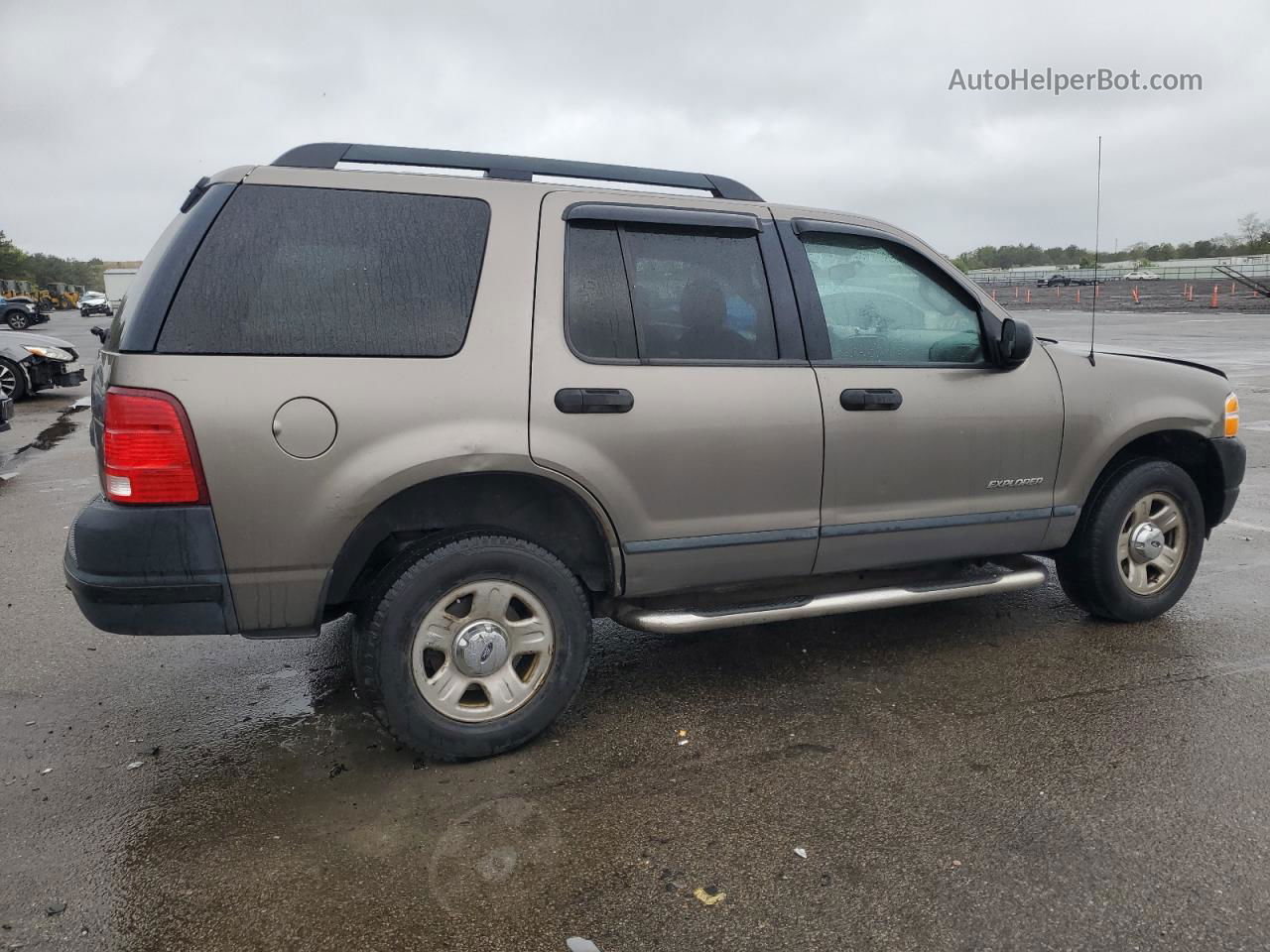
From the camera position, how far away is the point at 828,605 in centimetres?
373

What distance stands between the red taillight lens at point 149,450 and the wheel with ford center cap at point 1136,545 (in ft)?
12.1

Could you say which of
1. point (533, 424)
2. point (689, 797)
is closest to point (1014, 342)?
point (533, 424)

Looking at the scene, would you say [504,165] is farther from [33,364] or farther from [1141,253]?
[1141,253]

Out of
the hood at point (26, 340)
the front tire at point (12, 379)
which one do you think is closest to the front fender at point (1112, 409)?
the front tire at point (12, 379)

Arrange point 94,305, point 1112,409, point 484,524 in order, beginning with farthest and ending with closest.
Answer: point 94,305 < point 1112,409 < point 484,524

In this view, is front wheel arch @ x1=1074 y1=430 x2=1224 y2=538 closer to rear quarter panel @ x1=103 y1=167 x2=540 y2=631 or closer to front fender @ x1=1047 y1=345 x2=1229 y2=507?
front fender @ x1=1047 y1=345 x2=1229 y2=507

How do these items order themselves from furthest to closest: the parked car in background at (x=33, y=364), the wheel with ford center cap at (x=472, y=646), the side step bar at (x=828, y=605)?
the parked car in background at (x=33, y=364), the side step bar at (x=828, y=605), the wheel with ford center cap at (x=472, y=646)

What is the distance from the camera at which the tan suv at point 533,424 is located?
2.93 m

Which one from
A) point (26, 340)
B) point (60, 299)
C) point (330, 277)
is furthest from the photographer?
point (60, 299)

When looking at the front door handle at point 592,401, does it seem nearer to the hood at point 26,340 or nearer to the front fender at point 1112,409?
the front fender at point 1112,409

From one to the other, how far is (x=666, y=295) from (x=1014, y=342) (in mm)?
1470

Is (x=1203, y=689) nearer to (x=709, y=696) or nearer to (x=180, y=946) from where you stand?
(x=709, y=696)

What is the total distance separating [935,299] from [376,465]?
7.86ft

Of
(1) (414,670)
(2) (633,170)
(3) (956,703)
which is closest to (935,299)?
(2) (633,170)
